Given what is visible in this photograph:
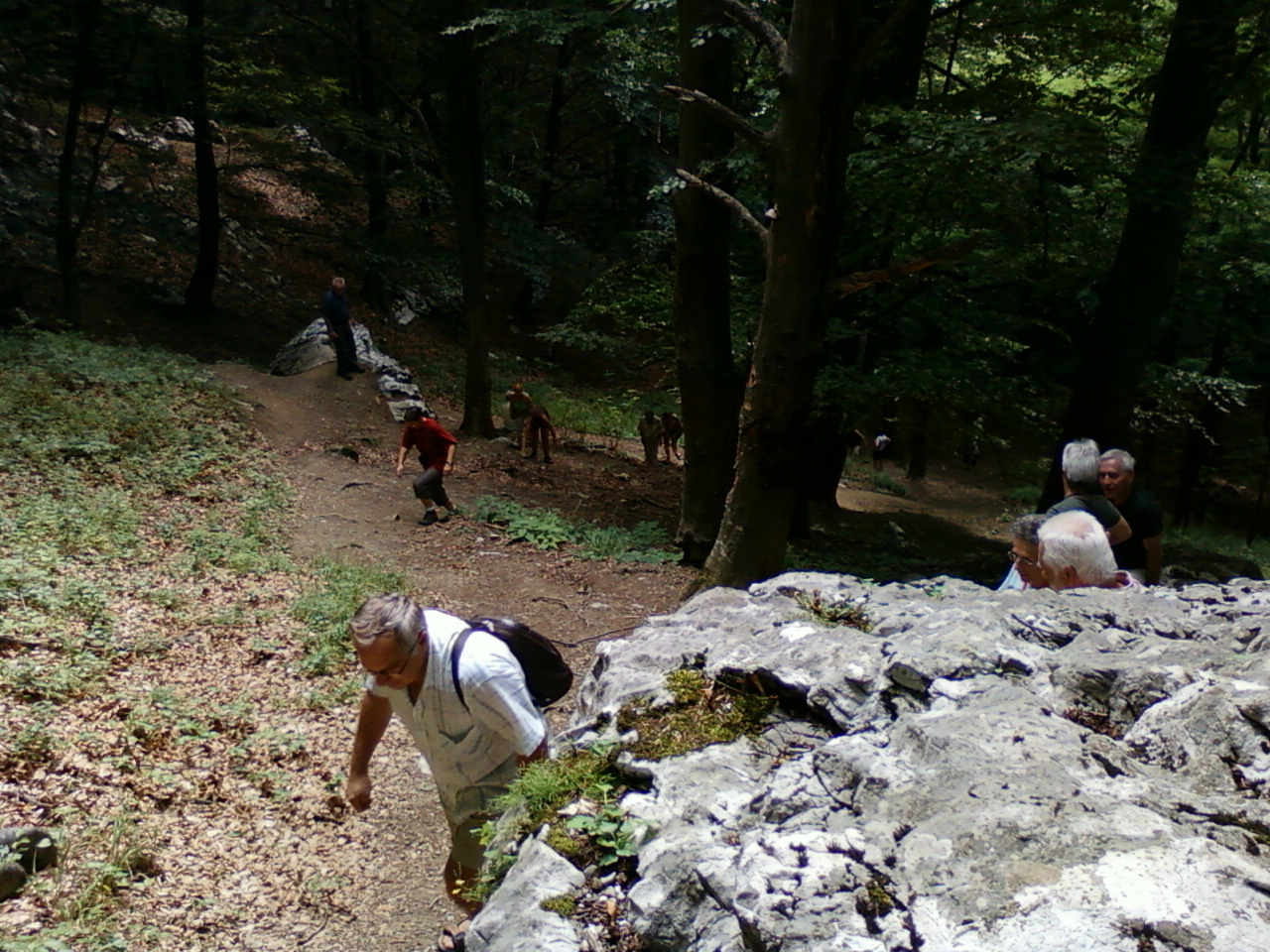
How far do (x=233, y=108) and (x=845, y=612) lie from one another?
18501 mm

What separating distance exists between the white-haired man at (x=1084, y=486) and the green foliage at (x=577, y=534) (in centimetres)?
610

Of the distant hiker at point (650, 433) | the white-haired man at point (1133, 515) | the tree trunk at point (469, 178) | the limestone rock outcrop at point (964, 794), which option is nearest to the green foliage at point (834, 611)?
the limestone rock outcrop at point (964, 794)

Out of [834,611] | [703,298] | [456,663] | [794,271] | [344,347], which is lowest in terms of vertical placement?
[344,347]

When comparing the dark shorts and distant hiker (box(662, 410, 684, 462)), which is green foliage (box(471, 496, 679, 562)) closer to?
the dark shorts

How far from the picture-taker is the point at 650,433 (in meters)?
16.2

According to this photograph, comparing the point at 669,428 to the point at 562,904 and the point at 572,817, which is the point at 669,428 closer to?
the point at 572,817

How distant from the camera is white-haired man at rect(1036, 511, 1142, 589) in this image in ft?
11.9

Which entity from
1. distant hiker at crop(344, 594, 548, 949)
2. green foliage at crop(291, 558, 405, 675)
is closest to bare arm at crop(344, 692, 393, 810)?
distant hiker at crop(344, 594, 548, 949)

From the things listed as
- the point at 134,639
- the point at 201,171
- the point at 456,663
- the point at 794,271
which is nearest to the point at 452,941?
the point at 456,663

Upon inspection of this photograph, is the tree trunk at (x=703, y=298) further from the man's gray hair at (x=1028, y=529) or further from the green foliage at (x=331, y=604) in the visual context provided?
the man's gray hair at (x=1028, y=529)

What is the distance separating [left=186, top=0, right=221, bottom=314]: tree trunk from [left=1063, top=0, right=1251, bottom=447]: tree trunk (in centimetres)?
1572

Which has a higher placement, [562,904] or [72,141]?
[72,141]

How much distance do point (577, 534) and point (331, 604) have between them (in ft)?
12.8

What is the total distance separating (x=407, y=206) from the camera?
28.5 m
